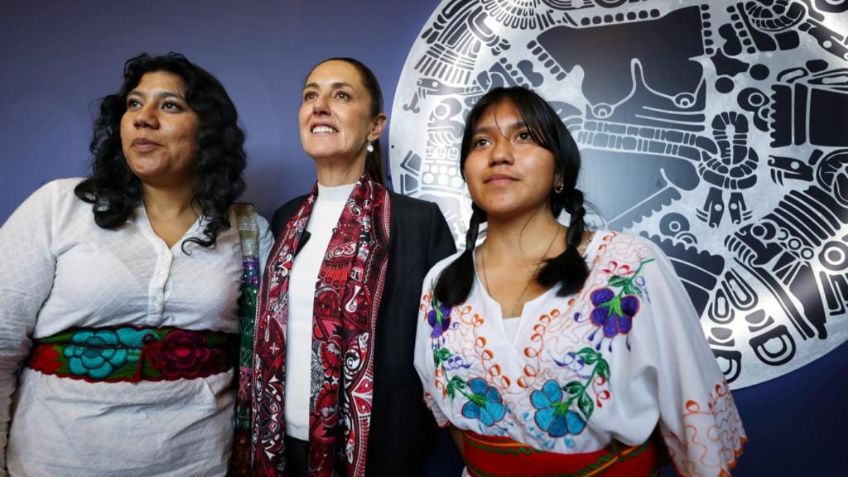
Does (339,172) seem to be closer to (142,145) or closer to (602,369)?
(142,145)

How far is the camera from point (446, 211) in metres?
1.46

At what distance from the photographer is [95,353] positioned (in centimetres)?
97

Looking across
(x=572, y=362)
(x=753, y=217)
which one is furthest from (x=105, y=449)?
(x=753, y=217)

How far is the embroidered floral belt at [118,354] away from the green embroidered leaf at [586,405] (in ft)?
2.57

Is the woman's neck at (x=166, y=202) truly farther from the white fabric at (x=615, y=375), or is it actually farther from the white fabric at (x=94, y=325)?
the white fabric at (x=615, y=375)

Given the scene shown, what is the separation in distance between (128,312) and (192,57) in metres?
1.00

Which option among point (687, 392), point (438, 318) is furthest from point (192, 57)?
point (687, 392)

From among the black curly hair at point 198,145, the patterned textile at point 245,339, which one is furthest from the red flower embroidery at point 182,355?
the black curly hair at point 198,145

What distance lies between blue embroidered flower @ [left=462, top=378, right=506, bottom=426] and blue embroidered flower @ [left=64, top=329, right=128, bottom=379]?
69 centimetres

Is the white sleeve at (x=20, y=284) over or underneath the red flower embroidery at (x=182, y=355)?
over

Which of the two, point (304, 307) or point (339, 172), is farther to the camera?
point (339, 172)

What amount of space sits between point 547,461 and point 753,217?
0.89 meters

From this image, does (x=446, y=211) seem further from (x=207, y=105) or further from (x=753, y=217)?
(x=753, y=217)

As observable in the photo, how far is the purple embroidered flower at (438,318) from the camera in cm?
94
